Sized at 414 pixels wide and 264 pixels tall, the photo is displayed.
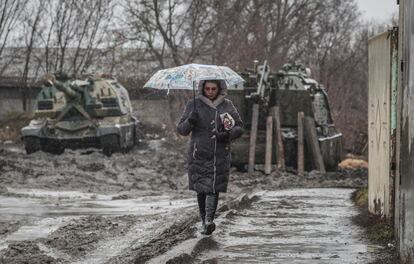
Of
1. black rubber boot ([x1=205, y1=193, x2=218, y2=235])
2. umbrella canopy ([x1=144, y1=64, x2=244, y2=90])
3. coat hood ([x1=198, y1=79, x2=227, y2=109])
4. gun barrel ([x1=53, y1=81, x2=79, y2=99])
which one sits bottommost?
black rubber boot ([x1=205, y1=193, x2=218, y2=235])

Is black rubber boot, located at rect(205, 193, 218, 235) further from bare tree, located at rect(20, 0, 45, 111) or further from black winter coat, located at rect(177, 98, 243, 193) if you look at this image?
bare tree, located at rect(20, 0, 45, 111)

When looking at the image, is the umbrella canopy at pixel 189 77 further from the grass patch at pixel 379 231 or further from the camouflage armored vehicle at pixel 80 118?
the camouflage armored vehicle at pixel 80 118

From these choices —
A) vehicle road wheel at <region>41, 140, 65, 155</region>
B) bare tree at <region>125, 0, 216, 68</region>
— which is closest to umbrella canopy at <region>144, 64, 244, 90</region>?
vehicle road wheel at <region>41, 140, 65, 155</region>

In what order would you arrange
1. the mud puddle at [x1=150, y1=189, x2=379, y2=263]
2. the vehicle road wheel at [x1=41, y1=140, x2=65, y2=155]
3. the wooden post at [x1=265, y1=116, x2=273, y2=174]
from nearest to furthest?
the mud puddle at [x1=150, y1=189, x2=379, y2=263], the wooden post at [x1=265, y1=116, x2=273, y2=174], the vehicle road wheel at [x1=41, y1=140, x2=65, y2=155]

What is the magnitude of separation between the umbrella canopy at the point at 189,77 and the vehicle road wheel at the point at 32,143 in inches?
751

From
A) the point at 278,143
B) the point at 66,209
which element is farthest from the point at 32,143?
the point at 66,209

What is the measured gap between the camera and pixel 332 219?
1270cm

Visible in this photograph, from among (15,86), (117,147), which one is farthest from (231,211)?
(15,86)

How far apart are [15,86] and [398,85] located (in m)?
41.1

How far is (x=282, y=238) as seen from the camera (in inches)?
412

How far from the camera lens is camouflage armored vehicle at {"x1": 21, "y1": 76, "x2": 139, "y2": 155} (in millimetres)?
29891

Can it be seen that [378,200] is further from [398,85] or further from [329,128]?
[329,128]

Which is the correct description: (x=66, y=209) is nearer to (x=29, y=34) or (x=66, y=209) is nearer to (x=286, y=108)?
(x=286, y=108)

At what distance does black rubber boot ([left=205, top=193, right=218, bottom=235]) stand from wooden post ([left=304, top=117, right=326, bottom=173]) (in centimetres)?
1495
